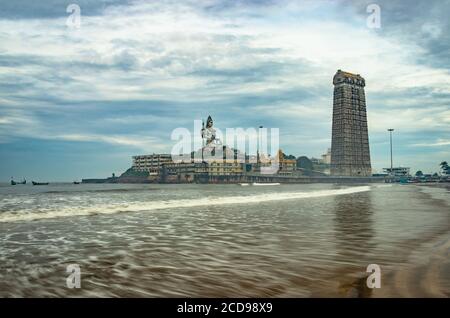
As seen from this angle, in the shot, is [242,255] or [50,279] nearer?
[50,279]

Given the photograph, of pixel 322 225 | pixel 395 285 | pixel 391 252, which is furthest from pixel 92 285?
pixel 322 225

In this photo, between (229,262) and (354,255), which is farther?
(354,255)

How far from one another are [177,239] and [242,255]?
350 cm

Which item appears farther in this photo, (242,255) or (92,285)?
(242,255)

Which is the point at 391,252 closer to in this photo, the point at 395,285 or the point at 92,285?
the point at 395,285

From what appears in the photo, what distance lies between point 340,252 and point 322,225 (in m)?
6.02

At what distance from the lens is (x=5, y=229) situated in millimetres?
15406

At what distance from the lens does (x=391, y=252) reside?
914cm

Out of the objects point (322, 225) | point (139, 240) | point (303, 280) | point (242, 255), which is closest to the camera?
point (303, 280)
